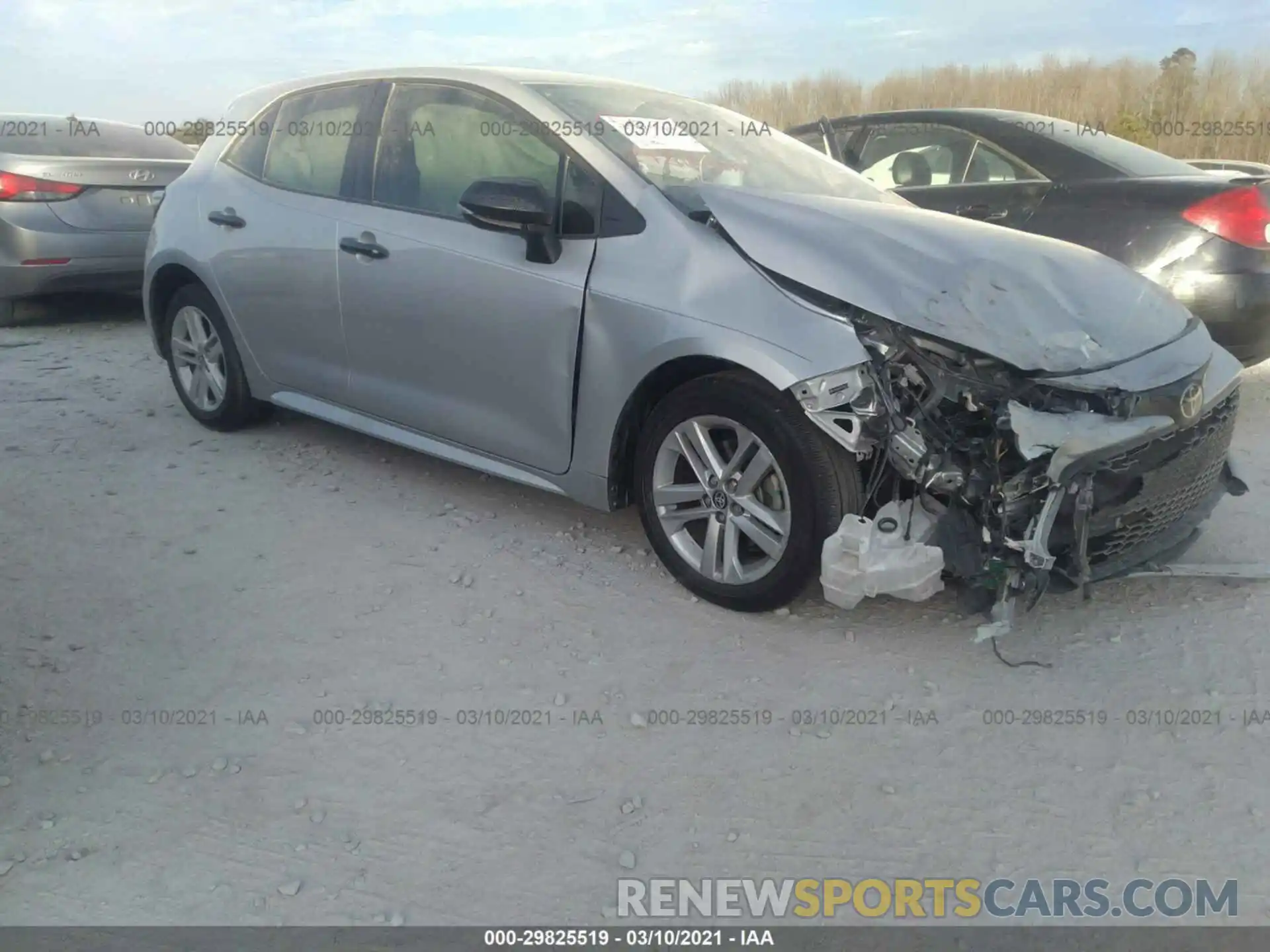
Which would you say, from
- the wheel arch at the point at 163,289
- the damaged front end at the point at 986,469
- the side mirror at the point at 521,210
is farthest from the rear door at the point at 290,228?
the damaged front end at the point at 986,469

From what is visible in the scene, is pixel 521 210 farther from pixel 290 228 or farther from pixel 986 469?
pixel 986 469

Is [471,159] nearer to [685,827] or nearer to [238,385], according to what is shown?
[238,385]

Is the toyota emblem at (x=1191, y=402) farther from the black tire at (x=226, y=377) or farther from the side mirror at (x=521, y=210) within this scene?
the black tire at (x=226, y=377)

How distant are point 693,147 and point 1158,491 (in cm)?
200

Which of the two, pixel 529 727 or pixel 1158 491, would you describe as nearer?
pixel 529 727

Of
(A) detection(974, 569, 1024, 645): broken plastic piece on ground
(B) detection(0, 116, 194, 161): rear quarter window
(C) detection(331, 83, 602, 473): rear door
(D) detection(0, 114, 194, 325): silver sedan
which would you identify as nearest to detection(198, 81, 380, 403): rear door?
(C) detection(331, 83, 602, 473): rear door

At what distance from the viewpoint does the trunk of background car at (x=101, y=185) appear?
23.9 ft

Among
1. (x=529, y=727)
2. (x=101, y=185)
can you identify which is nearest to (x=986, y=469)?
(x=529, y=727)

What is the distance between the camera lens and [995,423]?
293 centimetres

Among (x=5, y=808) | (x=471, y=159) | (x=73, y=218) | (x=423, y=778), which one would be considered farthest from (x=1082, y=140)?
(x=73, y=218)

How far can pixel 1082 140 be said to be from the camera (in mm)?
5527

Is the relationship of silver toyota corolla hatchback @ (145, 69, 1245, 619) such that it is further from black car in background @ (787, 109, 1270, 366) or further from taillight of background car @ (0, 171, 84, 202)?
taillight of background car @ (0, 171, 84, 202)

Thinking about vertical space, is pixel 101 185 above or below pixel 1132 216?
below

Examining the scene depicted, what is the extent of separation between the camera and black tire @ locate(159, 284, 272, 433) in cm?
501
